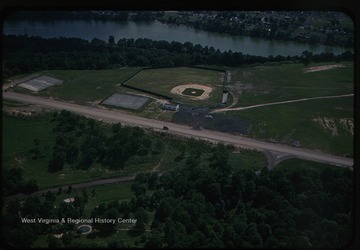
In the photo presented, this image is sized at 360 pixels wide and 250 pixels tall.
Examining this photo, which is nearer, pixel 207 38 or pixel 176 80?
pixel 176 80

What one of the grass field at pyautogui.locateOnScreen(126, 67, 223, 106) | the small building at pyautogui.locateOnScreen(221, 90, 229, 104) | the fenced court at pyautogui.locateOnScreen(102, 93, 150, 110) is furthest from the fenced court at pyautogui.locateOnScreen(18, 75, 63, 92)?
the small building at pyautogui.locateOnScreen(221, 90, 229, 104)

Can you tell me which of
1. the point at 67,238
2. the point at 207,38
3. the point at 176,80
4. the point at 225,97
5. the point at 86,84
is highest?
the point at 207,38

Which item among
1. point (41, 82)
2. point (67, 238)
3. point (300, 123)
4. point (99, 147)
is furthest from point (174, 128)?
point (67, 238)

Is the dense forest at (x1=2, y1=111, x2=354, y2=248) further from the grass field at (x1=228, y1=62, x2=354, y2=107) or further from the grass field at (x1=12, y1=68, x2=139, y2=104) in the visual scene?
the grass field at (x1=228, y1=62, x2=354, y2=107)

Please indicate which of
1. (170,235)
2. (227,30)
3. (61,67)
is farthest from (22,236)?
(227,30)

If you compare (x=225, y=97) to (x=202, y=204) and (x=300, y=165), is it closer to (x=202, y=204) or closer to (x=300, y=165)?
(x=300, y=165)

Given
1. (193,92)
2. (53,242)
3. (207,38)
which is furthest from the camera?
(207,38)

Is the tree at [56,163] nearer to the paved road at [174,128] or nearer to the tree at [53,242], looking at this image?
the paved road at [174,128]
